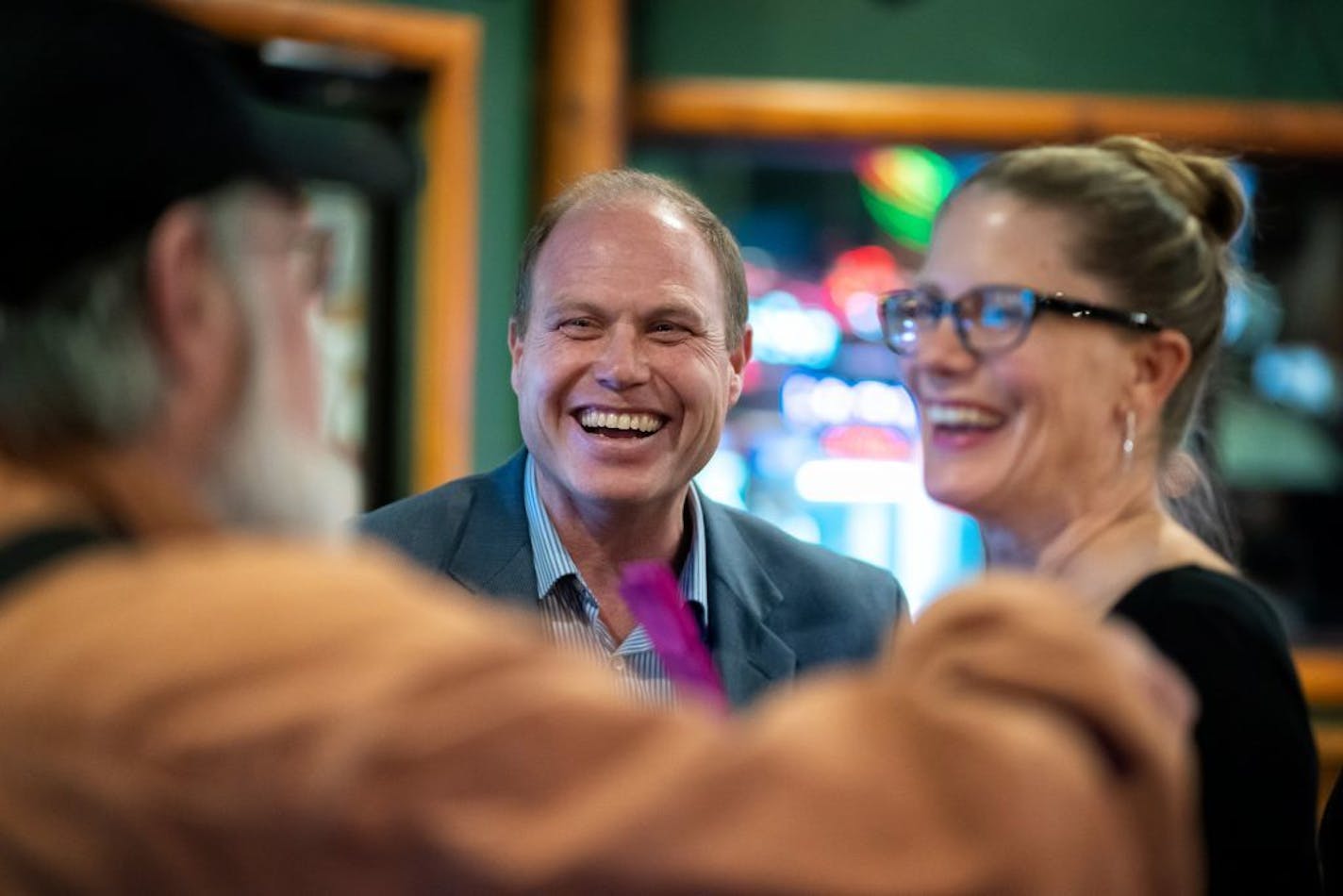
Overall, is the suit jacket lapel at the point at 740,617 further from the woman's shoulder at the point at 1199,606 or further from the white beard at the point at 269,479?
the white beard at the point at 269,479

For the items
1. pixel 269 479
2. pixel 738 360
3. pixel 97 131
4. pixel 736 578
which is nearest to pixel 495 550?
pixel 736 578

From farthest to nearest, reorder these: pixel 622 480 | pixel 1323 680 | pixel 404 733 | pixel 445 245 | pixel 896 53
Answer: pixel 1323 680 < pixel 896 53 < pixel 445 245 < pixel 622 480 < pixel 404 733

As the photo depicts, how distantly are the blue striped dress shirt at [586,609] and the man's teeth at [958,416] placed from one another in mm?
542

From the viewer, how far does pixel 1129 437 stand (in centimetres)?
178

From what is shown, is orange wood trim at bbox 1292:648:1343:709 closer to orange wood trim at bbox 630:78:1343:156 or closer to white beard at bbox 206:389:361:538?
orange wood trim at bbox 630:78:1343:156

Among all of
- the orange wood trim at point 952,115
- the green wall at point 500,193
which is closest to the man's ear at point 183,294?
the green wall at point 500,193

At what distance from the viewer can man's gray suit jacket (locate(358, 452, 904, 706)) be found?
7.24 feet

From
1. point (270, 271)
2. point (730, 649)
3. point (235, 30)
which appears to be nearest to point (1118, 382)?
point (730, 649)

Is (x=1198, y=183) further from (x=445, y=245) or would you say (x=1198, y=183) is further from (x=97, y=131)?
(x=445, y=245)

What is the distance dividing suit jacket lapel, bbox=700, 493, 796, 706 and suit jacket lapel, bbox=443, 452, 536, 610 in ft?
0.91

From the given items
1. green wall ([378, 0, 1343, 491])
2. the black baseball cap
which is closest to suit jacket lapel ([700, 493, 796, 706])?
the black baseball cap

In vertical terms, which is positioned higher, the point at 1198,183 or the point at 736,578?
the point at 1198,183

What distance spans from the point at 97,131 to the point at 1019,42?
3970 millimetres

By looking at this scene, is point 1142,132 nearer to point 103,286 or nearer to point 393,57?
point 393,57
